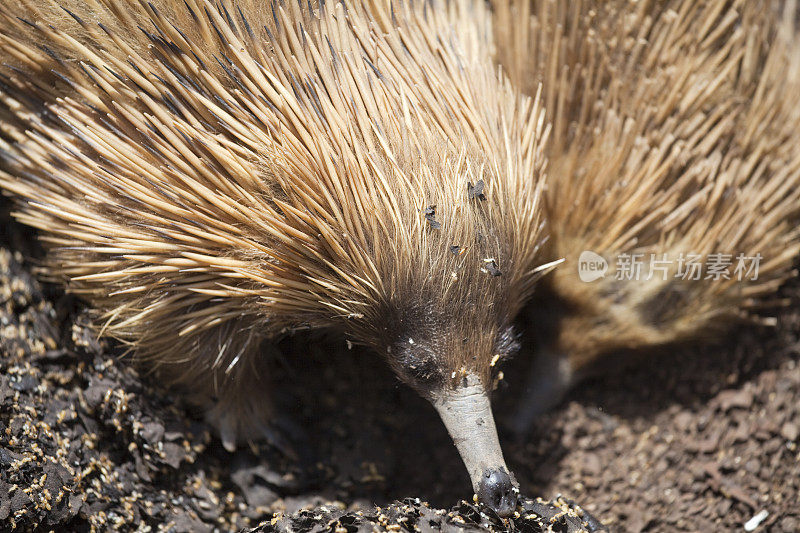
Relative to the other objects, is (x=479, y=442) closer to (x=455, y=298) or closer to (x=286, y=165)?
(x=455, y=298)

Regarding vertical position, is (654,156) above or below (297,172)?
A: above

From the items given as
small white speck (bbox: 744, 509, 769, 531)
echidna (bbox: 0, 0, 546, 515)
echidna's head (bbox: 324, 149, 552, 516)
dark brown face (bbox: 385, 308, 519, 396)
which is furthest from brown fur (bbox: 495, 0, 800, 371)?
small white speck (bbox: 744, 509, 769, 531)

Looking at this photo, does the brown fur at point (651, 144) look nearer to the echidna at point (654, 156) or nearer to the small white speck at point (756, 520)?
the echidna at point (654, 156)

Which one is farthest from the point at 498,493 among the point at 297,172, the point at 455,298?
the point at 297,172

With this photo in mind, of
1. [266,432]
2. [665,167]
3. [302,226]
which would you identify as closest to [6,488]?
[266,432]

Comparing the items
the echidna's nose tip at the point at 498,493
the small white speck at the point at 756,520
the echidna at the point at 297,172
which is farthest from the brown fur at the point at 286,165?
the small white speck at the point at 756,520

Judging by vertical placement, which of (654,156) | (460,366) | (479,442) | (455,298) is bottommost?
(479,442)

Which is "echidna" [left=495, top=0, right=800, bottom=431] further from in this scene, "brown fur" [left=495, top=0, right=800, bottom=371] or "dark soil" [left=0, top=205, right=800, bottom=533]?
"dark soil" [left=0, top=205, right=800, bottom=533]

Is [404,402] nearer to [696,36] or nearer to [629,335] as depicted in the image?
[629,335]
